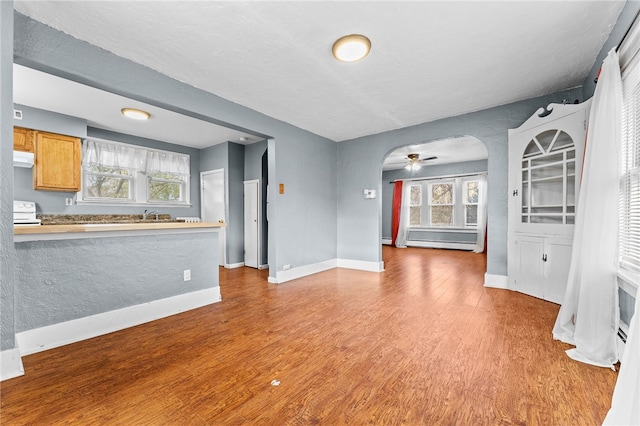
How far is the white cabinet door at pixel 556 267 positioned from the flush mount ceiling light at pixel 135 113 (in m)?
5.98

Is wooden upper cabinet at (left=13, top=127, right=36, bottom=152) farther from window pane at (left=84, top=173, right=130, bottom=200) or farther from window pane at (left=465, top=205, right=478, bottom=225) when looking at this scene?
window pane at (left=465, top=205, right=478, bottom=225)

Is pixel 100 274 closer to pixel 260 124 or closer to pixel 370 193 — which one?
pixel 260 124

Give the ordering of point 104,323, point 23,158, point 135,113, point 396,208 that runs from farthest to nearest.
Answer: point 396,208 < point 135,113 < point 23,158 < point 104,323

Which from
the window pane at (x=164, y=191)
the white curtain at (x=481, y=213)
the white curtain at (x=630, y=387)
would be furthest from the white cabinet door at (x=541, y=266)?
the window pane at (x=164, y=191)

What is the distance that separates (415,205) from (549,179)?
19.1 feet

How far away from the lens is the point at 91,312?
7.85 ft

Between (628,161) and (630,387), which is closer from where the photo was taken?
(630,387)

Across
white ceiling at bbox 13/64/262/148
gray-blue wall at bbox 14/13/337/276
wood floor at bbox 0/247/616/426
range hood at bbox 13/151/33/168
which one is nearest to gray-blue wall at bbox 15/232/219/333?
wood floor at bbox 0/247/616/426

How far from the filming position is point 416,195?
9070mm

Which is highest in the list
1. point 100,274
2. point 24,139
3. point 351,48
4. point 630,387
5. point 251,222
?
point 351,48

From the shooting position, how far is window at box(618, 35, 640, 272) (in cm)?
189

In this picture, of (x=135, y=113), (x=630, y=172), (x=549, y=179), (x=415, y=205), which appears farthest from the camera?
(x=415, y=205)

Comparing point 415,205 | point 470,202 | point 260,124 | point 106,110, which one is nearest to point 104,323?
point 260,124

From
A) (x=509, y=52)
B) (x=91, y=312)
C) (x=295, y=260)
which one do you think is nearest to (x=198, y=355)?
(x=91, y=312)
